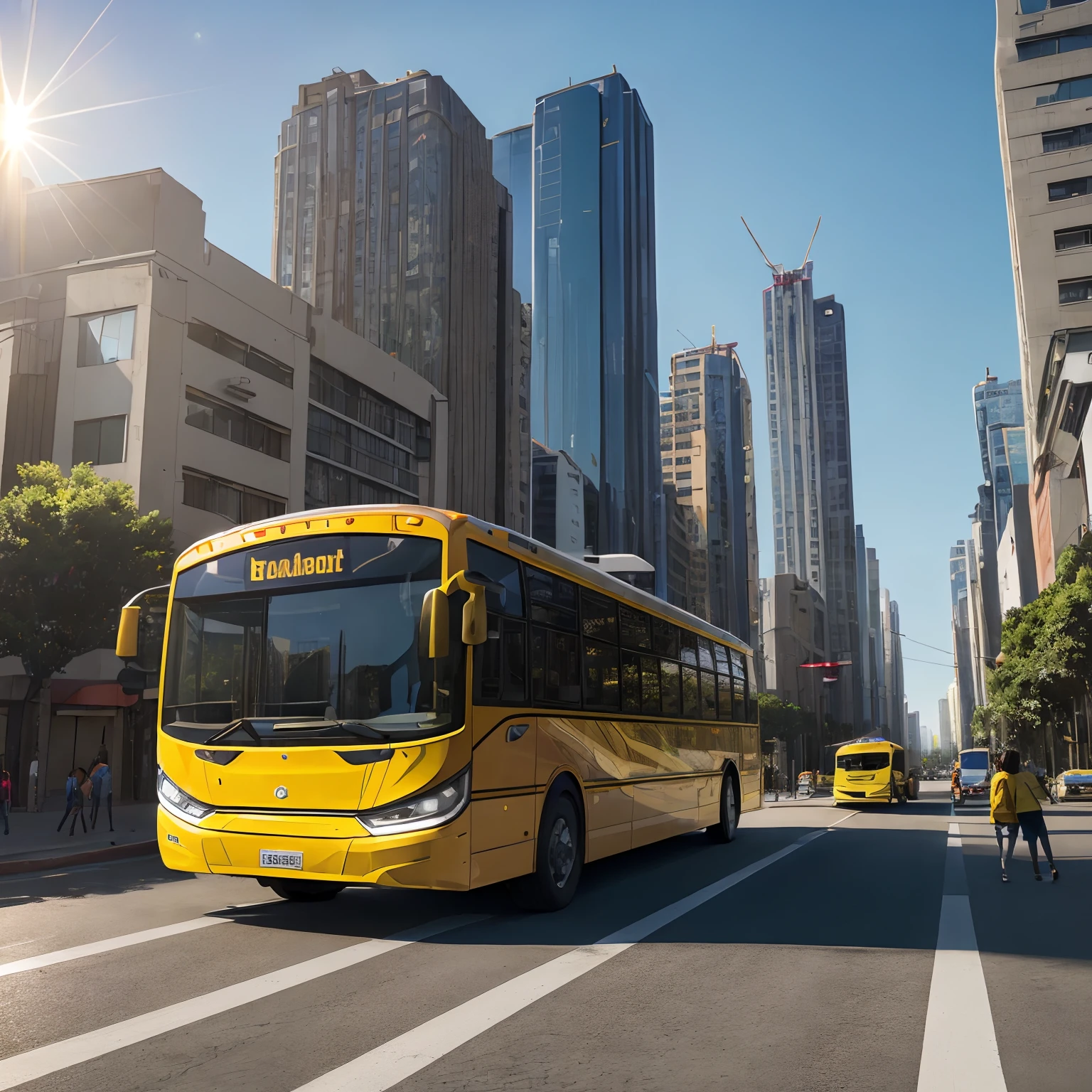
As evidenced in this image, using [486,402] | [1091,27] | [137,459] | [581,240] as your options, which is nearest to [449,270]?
[486,402]

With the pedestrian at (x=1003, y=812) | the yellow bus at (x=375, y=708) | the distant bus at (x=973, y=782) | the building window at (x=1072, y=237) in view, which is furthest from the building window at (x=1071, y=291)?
the yellow bus at (x=375, y=708)

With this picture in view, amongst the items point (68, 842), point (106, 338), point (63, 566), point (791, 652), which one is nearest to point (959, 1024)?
point (68, 842)

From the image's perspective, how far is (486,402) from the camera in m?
80.4

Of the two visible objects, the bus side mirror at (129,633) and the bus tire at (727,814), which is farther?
the bus tire at (727,814)

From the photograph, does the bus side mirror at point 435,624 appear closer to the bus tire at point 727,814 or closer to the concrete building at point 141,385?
the bus tire at point 727,814

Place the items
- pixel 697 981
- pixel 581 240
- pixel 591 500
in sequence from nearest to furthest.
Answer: pixel 697 981, pixel 591 500, pixel 581 240

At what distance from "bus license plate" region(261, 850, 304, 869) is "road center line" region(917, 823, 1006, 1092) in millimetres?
4415

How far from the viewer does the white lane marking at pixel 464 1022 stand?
4500 mm

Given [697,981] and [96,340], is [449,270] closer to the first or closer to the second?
[96,340]

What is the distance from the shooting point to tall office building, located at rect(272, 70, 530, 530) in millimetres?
77312

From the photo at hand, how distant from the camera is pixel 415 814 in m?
7.48

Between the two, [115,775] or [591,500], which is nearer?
[115,775]

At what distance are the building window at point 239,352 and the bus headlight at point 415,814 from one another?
30293 millimetres

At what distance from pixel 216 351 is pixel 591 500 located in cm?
11655
